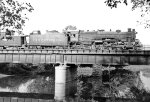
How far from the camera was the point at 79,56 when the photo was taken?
44.4 meters

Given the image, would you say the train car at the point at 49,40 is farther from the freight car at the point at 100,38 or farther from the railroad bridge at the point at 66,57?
the railroad bridge at the point at 66,57

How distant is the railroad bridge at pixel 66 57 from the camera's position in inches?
1628

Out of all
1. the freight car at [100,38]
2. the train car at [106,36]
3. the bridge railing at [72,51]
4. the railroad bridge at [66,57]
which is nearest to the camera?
the bridge railing at [72,51]

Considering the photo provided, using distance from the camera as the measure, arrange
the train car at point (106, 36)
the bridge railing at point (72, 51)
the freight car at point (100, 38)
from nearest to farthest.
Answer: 1. the bridge railing at point (72, 51)
2. the freight car at point (100, 38)
3. the train car at point (106, 36)

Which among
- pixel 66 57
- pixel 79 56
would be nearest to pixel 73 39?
pixel 66 57

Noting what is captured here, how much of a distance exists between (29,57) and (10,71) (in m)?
32.4

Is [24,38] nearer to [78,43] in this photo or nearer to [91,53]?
[78,43]

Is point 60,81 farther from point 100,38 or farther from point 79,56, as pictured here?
point 100,38

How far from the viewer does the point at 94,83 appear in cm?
5081

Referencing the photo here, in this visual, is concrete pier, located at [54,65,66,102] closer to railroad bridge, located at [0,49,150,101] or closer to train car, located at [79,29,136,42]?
railroad bridge, located at [0,49,150,101]

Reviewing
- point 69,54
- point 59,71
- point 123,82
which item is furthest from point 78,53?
point 123,82

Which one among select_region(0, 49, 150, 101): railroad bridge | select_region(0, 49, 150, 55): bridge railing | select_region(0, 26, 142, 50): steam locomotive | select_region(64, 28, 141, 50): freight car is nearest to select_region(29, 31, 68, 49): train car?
select_region(0, 26, 142, 50): steam locomotive

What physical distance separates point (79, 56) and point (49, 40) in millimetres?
9491

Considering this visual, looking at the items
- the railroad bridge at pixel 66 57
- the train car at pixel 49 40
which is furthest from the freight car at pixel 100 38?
the railroad bridge at pixel 66 57
